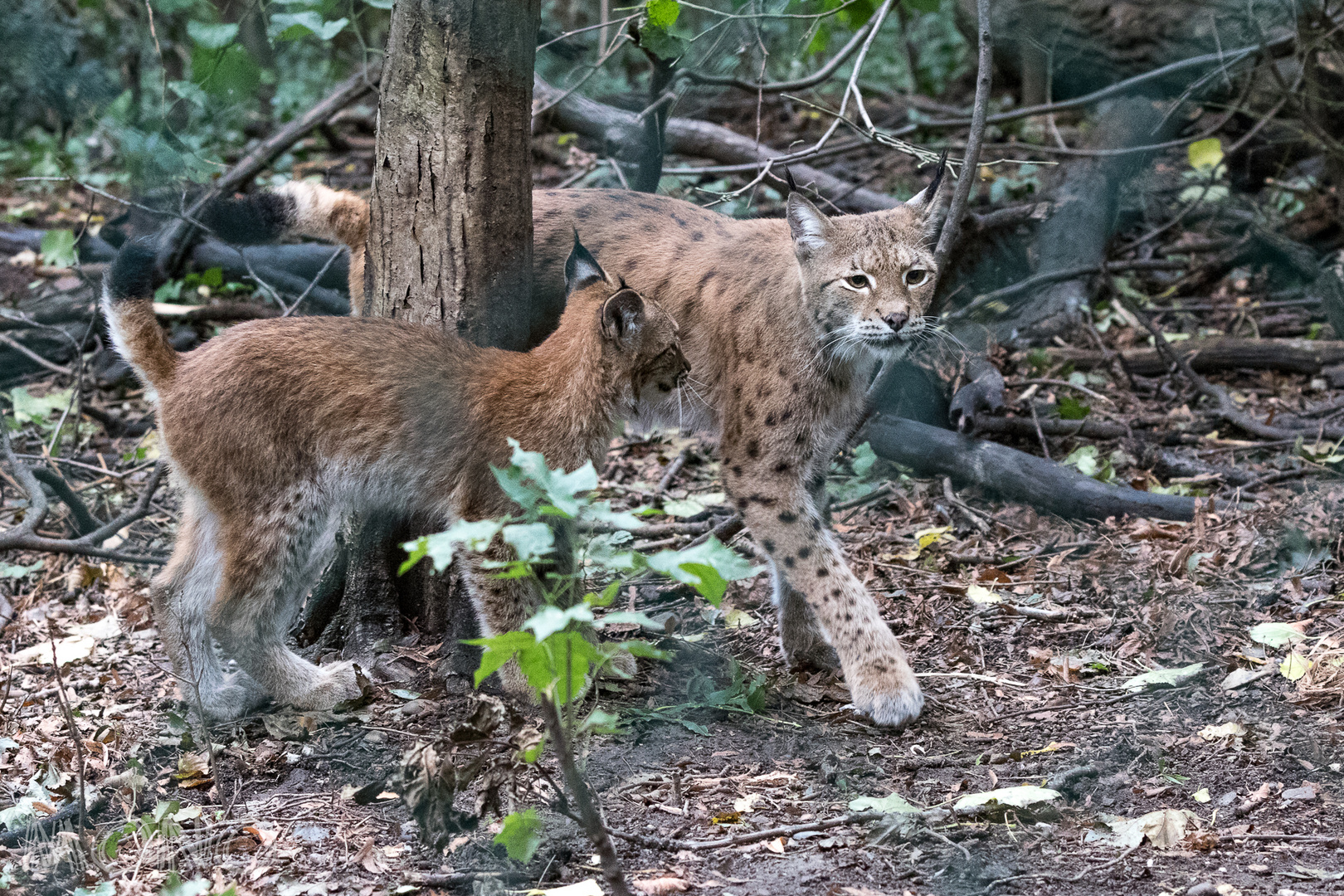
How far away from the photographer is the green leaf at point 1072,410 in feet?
19.7

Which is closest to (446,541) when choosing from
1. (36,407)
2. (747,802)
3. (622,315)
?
(747,802)

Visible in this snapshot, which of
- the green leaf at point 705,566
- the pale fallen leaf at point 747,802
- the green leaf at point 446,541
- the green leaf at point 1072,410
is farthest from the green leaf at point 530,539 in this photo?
the green leaf at point 1072,410

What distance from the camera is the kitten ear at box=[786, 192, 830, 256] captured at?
420 centimetres

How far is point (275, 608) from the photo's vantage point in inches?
153

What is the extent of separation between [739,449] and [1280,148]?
18.2 feet

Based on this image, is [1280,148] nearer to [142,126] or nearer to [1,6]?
[142,126]

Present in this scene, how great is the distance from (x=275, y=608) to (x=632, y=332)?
149 cm

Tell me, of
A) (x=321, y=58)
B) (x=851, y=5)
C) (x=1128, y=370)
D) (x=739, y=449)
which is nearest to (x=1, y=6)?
(x=321, y=58)

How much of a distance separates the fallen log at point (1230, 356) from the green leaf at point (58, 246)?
5.68 m

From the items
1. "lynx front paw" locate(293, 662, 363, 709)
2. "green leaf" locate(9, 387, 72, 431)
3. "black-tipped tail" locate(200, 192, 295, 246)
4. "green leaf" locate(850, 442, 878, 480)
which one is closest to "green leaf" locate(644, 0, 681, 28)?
"black-tipped tail" locate(200, 192, 295, 246)

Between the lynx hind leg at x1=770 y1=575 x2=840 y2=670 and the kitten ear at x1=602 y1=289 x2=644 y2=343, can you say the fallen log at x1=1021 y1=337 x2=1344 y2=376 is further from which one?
the kitten ear at x1=602 y1=289 x2=644 y2=343

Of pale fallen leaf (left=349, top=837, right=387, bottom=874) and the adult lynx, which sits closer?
pale fallen leaf (left=349, top=837, right=387, bottom=874)

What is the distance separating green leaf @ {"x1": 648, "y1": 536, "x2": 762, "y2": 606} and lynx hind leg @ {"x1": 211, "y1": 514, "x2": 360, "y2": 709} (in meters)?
1.87

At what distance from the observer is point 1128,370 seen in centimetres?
649
